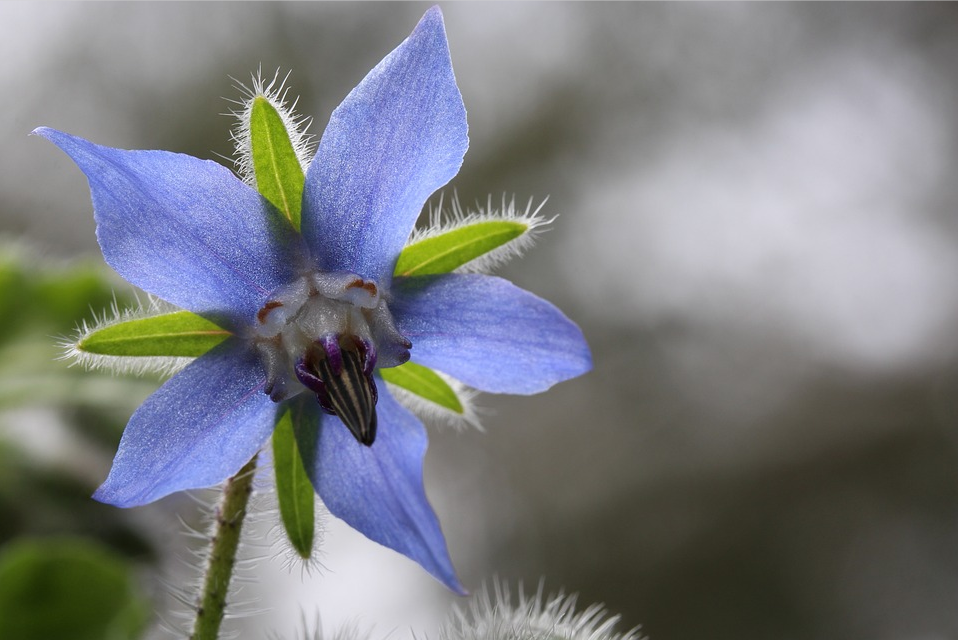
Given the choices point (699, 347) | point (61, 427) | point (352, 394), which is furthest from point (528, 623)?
point (699, 347)

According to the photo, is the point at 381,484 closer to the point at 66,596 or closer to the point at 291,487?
the point at 291,487

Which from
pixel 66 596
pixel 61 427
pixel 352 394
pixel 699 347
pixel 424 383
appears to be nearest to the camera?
pixel 352 394

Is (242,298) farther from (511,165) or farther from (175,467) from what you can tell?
(511,165)

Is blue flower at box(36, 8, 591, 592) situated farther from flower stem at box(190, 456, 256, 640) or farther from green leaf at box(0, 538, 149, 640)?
green leaf at box(0, 538, 149, 640)

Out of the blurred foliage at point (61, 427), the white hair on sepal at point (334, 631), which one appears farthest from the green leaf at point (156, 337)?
the blurred foliage at point (61, 427)

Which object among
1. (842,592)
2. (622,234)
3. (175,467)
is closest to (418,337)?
(175,467)

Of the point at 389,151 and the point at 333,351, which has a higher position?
the point at 389,151

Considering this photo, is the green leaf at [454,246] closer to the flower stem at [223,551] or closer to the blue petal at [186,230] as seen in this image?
the blue petal at [186,230]
